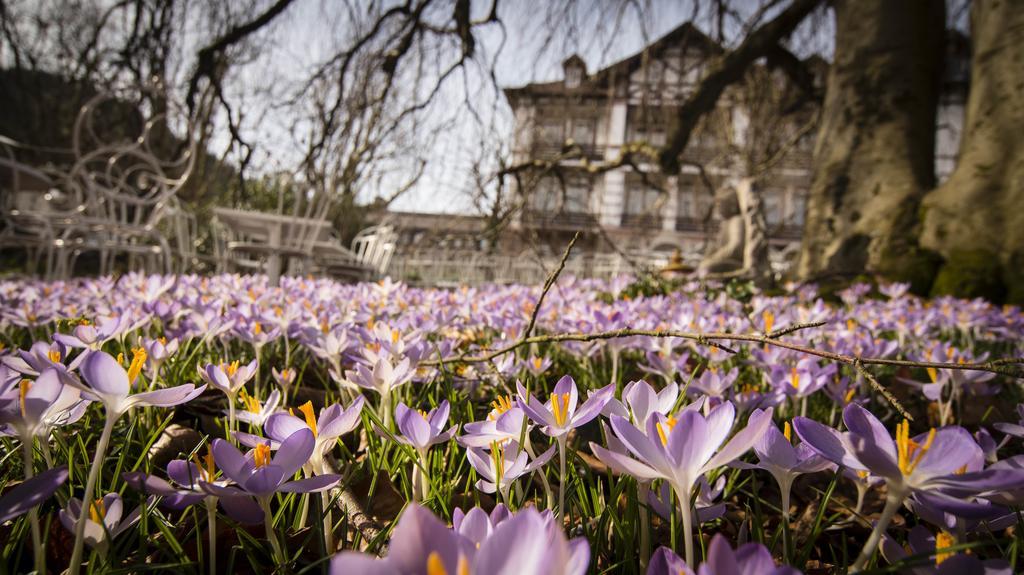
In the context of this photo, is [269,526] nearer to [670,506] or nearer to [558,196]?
[670,506]

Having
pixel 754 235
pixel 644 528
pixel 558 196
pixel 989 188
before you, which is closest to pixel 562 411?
pixel 644 528

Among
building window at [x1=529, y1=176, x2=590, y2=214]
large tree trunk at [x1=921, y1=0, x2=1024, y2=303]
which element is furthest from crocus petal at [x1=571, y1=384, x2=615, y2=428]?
large tree trunk at [x1=921, y1=0, x2=1024, y2=303]

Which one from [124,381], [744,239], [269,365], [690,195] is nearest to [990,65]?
[744,239]

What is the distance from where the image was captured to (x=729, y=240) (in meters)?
5.50

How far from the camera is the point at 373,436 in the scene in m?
0.83

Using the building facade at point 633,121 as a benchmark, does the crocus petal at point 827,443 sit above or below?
below

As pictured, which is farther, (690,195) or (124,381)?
(690,195)

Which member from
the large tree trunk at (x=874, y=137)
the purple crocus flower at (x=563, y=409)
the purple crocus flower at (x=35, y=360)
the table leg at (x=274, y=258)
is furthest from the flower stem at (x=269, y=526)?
the large tree trunk at (x=874, y=137)

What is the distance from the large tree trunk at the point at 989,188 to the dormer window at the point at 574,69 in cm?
302

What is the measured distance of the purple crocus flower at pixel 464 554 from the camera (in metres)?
0.26

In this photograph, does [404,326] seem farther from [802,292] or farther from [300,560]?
[802,292]

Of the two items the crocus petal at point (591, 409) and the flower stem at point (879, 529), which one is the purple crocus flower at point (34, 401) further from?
the flower stem at point (879, 529)

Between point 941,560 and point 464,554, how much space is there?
0.38m

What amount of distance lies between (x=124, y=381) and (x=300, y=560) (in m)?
0.24
